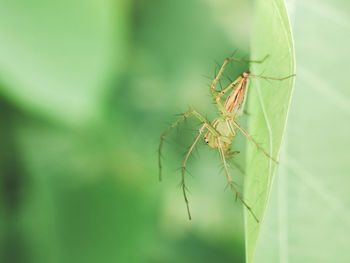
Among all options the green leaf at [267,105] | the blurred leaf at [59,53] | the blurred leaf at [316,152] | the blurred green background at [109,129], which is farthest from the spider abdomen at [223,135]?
the green leaf at [267,105]

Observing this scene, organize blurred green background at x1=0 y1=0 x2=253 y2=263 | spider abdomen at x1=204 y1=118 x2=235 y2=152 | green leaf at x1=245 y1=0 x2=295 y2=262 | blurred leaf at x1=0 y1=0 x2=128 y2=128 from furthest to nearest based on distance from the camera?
spider abdomen at x1=204 y1=118 x2=235 y2=152 → blurred green background at x1=0 y1=0 x2=253 y2=263 → blurred leaf at x1=0 y1=0 x2=128 y2=128 → green leaf at x1=245 y1=0 x2=295 y2=262

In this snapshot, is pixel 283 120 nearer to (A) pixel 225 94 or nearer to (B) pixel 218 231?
(A) pixel 225 94

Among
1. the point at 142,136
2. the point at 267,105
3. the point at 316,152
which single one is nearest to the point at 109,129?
the point at 142,136

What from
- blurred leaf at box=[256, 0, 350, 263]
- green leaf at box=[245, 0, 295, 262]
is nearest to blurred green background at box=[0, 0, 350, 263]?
blurred leaf at box=[256, 0, 350, 263]

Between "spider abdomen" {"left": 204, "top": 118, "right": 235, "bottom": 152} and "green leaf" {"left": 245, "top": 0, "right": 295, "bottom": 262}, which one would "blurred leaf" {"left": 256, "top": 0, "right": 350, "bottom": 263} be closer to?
"green leaf" {"left": 245, "top": 0, "right": 295, "bottom": 262}

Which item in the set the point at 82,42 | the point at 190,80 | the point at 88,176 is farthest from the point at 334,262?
the point at 190,80

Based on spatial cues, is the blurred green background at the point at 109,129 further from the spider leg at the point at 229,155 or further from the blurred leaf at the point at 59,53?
the spider leg at the point at 229,155

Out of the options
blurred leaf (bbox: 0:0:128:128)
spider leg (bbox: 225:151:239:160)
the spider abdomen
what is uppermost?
blurred leaf (bbox: 0:0:128:128)
